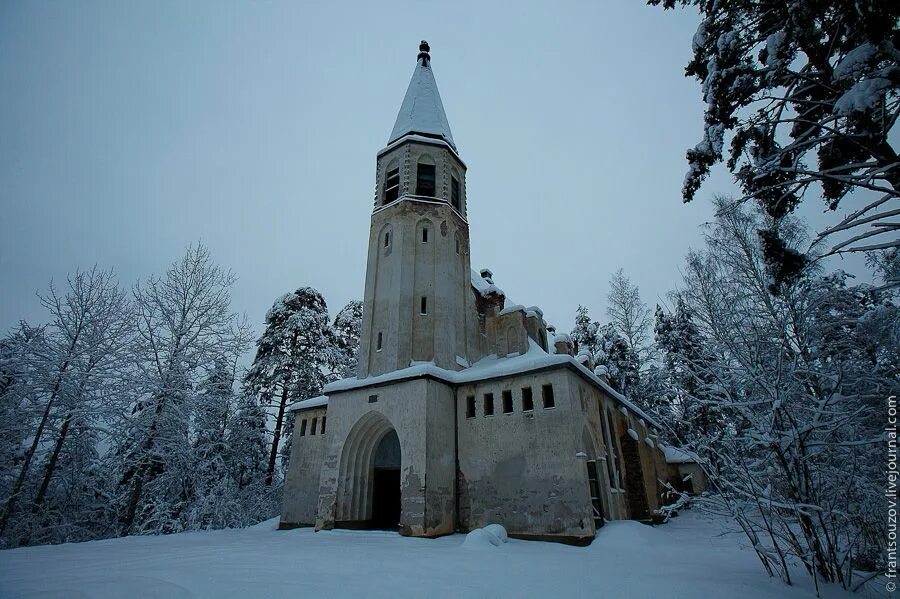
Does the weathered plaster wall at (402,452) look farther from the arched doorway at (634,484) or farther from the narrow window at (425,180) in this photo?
the narrow window at (425,180)

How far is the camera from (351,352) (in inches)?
1141

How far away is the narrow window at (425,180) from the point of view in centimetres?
1998

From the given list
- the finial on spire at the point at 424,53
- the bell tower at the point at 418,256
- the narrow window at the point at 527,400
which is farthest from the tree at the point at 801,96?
the finial on spire at the point at 424,53

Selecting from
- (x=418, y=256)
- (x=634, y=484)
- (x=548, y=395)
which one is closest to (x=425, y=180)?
(x=418, y=256)

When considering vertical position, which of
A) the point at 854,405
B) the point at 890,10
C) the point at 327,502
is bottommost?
the point at 327,502

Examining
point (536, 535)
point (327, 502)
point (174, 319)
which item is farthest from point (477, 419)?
point (174, 319)

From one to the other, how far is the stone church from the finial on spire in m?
5.19

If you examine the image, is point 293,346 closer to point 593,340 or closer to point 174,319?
point 174,319

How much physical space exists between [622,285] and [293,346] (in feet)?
70.5

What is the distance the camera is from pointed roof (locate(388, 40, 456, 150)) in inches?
833

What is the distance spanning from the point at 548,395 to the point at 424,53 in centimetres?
2218

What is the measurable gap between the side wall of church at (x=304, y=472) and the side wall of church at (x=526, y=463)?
6.89 metres

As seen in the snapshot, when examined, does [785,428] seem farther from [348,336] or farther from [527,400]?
[348,336]

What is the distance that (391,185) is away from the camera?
67.7ft
